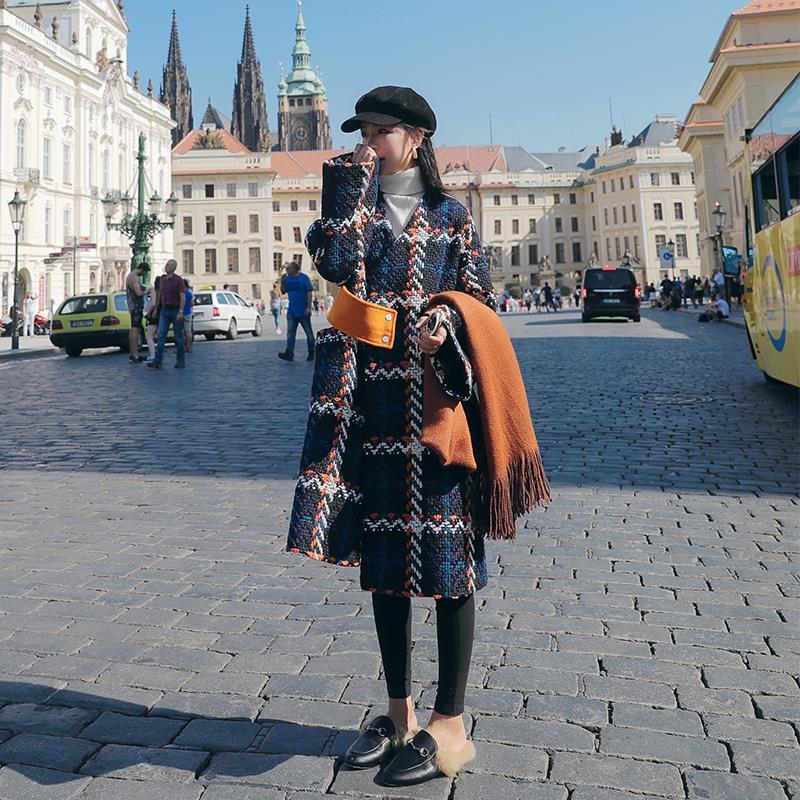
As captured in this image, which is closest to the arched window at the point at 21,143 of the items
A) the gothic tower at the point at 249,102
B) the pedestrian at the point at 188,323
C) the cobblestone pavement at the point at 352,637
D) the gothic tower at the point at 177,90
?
the pedestrian at the point at 188,323

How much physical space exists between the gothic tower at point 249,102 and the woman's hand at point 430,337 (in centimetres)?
12353

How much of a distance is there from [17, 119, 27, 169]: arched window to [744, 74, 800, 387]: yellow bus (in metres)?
54.5

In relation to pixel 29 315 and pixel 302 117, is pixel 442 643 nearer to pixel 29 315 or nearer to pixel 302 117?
pixel 29 315

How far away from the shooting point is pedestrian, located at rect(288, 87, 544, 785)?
2.49m

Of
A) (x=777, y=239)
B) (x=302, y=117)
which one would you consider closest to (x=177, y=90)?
(x=302, y=117)

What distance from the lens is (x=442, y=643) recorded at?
103 inches

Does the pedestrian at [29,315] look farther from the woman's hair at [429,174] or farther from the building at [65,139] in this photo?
the woman's hair at [429,174]

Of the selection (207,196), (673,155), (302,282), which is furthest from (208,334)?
(673,155)

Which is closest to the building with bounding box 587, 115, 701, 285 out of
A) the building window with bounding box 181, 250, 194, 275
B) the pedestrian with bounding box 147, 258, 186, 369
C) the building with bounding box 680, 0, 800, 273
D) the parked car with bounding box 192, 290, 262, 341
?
the building with bounding box 680, 0, 800, 273

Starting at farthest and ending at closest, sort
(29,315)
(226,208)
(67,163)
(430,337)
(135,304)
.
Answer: (226,208) < (67,163) < (29,315) < (135,304) < (430,337)

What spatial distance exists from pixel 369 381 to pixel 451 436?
285 mm

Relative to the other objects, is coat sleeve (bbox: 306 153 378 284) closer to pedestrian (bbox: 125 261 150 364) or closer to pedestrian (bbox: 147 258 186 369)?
pedestrian (bbox: 147 258 186 369)

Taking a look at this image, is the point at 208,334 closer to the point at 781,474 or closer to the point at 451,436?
the point at 781,474

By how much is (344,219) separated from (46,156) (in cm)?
6387
